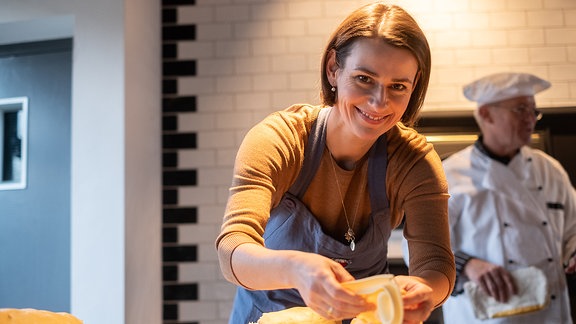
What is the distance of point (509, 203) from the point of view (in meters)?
3.05

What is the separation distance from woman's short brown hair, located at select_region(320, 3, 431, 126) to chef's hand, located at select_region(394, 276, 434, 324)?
429 millimetres

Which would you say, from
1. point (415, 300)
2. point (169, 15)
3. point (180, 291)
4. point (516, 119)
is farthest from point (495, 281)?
point (169, 15)

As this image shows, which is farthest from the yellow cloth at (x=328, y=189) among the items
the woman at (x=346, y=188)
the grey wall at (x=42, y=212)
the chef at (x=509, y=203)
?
the grey wall at (x=42, y=212)

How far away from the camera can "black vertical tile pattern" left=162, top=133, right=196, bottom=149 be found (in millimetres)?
3527

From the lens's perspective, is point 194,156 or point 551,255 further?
point 194,156

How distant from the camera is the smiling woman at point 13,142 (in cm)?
312

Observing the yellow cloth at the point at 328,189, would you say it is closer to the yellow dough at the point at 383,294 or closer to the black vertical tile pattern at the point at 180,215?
the yellow dough at the point at 383,294

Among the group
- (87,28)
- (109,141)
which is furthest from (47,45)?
(109,141)

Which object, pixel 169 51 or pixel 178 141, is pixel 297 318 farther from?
pixel 169 51

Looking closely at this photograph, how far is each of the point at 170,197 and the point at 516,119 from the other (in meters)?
1.77

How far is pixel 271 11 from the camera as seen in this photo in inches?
140

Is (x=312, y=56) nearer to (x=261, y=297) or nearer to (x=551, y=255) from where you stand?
(x=551, y=255)

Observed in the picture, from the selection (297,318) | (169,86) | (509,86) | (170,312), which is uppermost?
(169,86)

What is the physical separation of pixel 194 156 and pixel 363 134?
2.31 m
